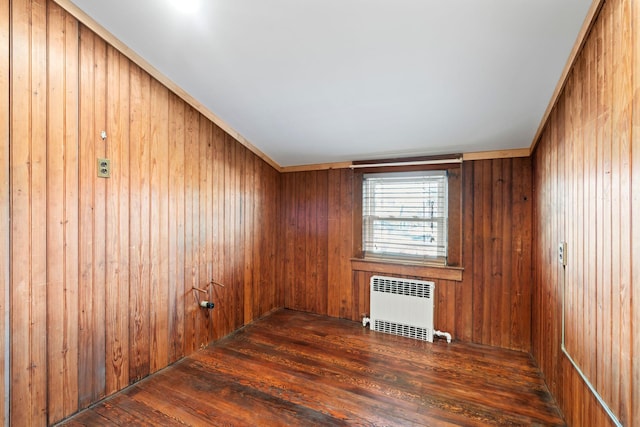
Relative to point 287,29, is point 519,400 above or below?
below

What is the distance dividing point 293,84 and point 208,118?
1.10m

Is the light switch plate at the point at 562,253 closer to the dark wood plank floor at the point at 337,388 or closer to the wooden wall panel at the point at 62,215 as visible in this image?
the dark wood plank floor at the point at 337,388

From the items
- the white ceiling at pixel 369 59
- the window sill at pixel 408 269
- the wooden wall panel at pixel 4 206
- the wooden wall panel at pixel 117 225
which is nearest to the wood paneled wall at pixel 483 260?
the window sill at pixel 408 269

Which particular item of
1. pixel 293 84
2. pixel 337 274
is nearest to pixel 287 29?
pixel 293 84

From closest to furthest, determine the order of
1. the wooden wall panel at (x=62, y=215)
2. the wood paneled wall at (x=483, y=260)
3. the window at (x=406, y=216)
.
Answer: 1. the wooden wall panel at (x=62, y=215)
2. the wood paneled wall at (x=483, y=260)
3. the window at (x=406, y=216)

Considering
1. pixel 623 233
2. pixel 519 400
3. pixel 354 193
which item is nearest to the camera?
pixel 623 233

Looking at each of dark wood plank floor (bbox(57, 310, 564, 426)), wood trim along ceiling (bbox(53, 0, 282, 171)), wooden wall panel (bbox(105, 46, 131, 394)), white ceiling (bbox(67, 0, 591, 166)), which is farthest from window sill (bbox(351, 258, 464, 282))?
wooden wall panel (bbox(105, 46, 131, 394))

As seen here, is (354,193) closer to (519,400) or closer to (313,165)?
(313,165)

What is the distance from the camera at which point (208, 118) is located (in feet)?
9.02

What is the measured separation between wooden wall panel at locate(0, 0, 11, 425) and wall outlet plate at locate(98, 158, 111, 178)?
1.48ft

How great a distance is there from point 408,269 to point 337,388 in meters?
1.51

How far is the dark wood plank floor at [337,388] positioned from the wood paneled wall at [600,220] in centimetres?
43

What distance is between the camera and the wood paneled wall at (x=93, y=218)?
1.54 meters

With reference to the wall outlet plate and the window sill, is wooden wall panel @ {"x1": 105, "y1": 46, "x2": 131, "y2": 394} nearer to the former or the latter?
the wall outlet plate
